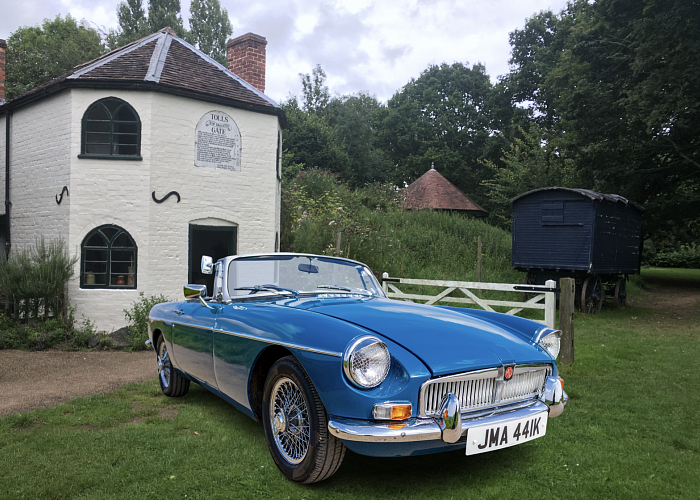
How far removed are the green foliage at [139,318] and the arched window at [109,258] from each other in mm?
458

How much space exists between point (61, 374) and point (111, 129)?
17.7 feet

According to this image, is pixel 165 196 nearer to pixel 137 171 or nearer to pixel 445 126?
pixel 137 171

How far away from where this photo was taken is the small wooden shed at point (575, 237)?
42.3 feet

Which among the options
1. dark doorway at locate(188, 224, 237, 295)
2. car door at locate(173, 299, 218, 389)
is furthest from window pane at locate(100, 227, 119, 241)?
car door at locate(173, 299, 218, 389)

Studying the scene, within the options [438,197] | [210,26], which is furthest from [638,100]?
[210,26]

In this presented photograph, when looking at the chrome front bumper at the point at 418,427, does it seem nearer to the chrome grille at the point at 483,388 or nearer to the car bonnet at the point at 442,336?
the chrome grille at the point at 483,388

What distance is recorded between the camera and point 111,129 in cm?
1053

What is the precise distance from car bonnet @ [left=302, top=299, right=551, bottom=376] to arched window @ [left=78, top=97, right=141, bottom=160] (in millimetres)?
8366

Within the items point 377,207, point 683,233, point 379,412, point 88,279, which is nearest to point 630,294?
point 377,207

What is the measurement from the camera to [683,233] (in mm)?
28375

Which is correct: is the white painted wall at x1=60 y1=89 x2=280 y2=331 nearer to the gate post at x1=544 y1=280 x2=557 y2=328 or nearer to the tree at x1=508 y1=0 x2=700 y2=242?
the gate post at x1=544 y1=280 x2=557 y2=328

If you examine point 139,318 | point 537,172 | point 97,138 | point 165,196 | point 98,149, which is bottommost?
point 139,318

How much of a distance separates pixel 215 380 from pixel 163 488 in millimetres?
1006

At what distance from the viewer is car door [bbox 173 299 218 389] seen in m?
4.10
